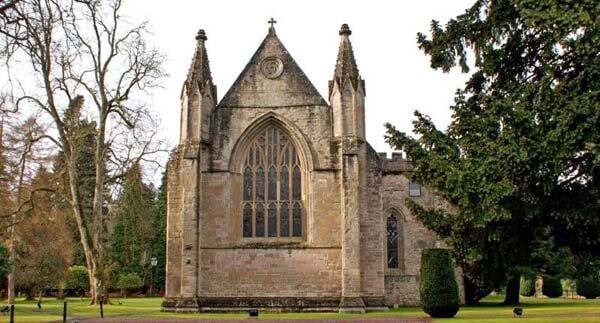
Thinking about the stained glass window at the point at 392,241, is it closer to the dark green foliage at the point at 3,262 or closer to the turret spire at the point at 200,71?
the turret spire at the point at 200,71

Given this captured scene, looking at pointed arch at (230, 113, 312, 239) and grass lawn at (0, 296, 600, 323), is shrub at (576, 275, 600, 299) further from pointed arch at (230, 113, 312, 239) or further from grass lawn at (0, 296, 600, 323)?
pointed arch at (230, 113, 312, 239)

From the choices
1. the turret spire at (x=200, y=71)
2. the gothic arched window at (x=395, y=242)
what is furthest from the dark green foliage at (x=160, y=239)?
the turret spire at (x=200, y=71)

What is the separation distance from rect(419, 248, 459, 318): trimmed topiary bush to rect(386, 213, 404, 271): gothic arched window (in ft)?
32.9

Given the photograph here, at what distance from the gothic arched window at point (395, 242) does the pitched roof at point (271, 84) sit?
8938 mm

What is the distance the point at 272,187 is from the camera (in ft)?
100

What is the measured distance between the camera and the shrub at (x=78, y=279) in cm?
5206

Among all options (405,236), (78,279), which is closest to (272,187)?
(405,236)

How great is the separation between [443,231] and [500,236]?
1.51 meters

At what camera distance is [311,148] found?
30.4 metres

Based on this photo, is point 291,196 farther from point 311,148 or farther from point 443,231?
point 443,231

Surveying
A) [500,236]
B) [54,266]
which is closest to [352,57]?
[500,236]

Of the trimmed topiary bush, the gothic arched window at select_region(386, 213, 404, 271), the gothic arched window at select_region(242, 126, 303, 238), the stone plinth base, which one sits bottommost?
the stone plinth base

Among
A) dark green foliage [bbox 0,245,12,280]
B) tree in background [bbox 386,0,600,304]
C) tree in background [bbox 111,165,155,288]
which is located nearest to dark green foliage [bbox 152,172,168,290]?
tree in background [bbox 111,165,155,288]

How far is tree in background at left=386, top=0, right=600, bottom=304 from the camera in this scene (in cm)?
1348
